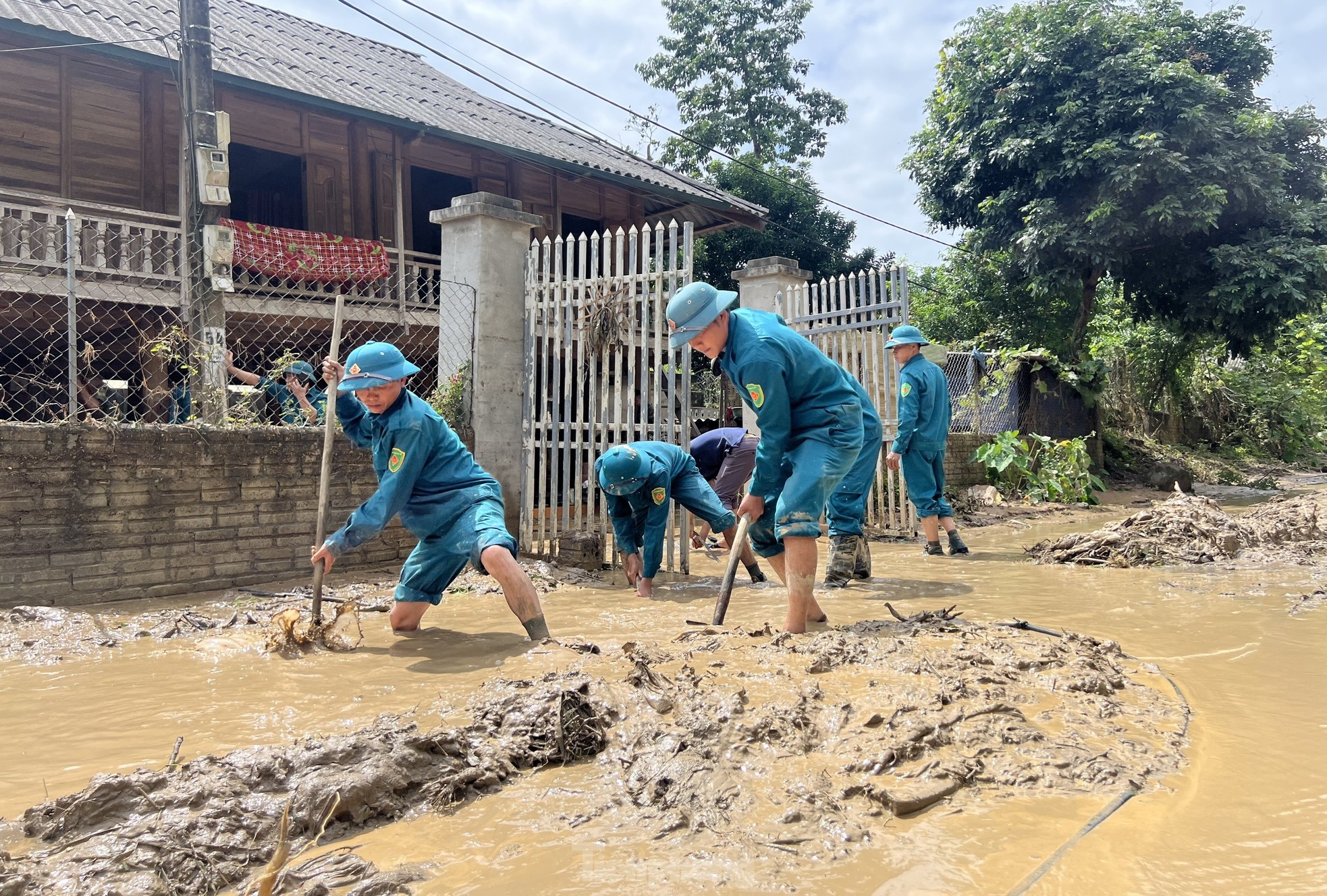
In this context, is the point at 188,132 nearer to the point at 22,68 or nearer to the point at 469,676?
the point at 22,68

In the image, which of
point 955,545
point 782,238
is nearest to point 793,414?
point 955,545

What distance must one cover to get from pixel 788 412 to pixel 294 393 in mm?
3683

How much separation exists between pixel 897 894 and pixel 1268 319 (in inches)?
612

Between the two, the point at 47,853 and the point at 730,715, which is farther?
the point at 730,715

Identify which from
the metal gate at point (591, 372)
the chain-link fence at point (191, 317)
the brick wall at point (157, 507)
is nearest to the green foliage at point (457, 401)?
the chain-link fence at point (191, 317)

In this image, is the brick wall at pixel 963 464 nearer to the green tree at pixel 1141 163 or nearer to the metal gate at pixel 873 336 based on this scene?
the metal gate at pixel 873 336

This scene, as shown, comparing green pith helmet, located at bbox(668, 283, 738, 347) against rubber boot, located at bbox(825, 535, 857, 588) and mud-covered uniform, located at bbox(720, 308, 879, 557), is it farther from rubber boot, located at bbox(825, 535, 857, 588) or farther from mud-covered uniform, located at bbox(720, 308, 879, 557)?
rubber boot, located at bbox(825, 535, 857, 588)

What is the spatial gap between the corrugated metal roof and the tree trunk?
5687 millimetres

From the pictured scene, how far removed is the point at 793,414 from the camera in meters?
4.40

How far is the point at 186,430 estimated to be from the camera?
557cm

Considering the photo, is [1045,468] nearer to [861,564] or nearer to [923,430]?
[923,430]

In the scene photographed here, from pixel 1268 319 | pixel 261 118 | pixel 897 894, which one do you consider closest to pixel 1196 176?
pixel 1268 319

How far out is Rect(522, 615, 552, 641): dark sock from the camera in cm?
400

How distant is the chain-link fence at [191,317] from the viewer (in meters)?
6.03
